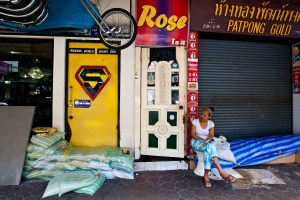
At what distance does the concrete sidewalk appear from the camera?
3135mm

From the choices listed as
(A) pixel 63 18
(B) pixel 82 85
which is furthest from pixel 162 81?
(A) pixel 63 18

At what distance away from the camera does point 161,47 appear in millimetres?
4539

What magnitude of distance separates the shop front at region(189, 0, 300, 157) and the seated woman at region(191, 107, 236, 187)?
1175 millimetres

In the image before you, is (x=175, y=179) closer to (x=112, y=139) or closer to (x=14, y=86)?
(x=112, y=139)

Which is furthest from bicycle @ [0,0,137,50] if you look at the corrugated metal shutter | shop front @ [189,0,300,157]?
the corrugated metal shutter

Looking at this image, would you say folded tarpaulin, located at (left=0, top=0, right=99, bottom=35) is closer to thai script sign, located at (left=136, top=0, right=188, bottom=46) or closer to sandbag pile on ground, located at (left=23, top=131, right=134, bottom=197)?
thai script sign, located at (left=136, top=0, right=188, bottom=46)

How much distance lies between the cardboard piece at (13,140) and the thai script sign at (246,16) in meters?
4.28

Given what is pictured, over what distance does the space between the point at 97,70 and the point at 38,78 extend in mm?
1459

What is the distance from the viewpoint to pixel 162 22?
4.43m

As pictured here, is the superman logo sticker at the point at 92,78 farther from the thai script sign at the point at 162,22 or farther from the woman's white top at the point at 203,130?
the woman's white top at the point at 203,130

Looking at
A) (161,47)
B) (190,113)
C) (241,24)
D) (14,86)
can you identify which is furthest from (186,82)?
(14,86)

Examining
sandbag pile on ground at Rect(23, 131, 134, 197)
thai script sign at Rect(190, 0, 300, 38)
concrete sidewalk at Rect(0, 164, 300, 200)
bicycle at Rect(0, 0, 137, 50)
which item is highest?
thai script sign at Rect(190, 0, 300, 38)

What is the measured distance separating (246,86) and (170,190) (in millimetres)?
3510

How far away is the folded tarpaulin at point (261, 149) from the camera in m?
4.25
